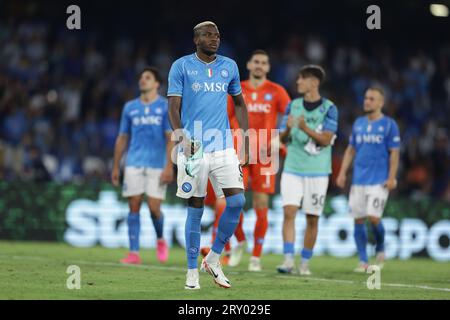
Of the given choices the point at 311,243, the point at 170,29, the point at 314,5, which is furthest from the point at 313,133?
the point at 314,5

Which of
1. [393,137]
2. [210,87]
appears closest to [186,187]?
[210,87]

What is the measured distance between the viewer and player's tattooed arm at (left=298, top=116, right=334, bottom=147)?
13086 mm

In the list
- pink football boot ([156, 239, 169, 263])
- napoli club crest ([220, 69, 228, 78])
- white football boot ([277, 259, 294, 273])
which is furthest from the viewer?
pink football boot ([156, 239, 169, 263])

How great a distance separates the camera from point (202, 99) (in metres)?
10.2

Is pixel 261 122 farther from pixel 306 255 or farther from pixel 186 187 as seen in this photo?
pixel 186 187

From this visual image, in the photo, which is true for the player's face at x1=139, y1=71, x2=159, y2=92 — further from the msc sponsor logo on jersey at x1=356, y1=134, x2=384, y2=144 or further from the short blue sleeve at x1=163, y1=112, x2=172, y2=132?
the msc sponsor logo on jersey at x1=356, y1=134, x2=384, y2=144

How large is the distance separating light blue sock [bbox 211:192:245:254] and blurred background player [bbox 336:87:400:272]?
4632 millimetres

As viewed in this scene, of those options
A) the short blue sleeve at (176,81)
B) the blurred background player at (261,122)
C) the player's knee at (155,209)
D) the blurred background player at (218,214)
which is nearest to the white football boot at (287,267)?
the blurred background player at (261,122)

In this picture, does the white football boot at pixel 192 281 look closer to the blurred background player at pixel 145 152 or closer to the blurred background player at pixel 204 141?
the blurred background player at pixel 204 141

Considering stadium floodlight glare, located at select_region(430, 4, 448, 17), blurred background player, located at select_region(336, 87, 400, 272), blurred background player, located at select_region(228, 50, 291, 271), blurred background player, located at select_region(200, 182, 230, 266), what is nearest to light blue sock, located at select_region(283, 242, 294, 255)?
blurred background player, located at select_region(228, 50, 291, 271)

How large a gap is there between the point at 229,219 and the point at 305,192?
10.7 feet

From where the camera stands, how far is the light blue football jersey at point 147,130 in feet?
48.1
